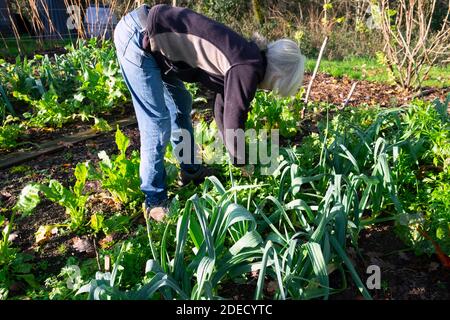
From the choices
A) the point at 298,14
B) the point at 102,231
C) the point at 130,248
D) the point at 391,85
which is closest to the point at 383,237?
the point at 130,248

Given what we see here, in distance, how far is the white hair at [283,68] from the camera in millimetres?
2010

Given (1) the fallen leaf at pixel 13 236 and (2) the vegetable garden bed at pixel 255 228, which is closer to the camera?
(2) the vegetable garden bed at pixel 255 228

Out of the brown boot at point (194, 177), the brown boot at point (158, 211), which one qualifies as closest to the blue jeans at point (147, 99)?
the brown boot at point (158, 211)

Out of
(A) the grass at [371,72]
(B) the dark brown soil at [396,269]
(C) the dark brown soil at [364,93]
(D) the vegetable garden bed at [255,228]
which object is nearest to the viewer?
(D) the vegetable garden bed at [255,228]

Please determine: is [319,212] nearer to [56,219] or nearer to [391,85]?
[56,219]

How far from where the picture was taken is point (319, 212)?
2.04m

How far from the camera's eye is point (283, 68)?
6.59 ft

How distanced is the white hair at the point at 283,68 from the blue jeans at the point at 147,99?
0.63 metres

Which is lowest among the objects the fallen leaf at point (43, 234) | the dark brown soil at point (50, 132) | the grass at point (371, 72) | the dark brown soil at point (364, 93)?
the grass at point (371, 72)

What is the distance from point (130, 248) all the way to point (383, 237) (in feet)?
4.47

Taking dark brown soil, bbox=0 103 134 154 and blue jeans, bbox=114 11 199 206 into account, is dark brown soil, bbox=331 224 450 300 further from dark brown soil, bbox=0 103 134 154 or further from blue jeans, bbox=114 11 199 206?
dark brown soil, bbox=0 103 134 154

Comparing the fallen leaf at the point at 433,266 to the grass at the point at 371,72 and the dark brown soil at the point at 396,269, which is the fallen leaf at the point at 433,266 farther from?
the grass at the point at 371,72

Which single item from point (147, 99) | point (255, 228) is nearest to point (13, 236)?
point (147, 99)

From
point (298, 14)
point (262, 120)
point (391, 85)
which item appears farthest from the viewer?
point (298, 14)
